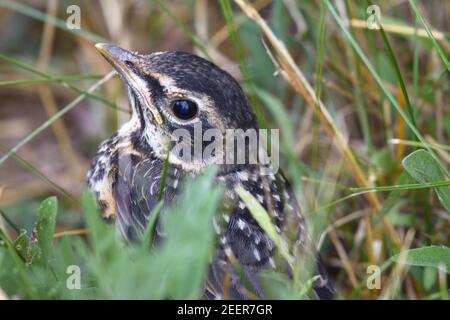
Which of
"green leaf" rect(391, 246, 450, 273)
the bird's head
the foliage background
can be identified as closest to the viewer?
the foliage background

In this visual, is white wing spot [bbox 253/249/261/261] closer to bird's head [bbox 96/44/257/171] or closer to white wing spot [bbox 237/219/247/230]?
white wing spot [bbox 237/219/247/230]

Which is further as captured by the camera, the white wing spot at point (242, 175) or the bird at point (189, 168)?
the white wing spot at point (242, 175)

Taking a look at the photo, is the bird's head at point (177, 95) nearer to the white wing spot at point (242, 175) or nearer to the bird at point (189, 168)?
the bird at point (189, 168)

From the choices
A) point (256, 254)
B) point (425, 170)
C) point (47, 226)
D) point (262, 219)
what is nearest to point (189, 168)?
point (256, 254)

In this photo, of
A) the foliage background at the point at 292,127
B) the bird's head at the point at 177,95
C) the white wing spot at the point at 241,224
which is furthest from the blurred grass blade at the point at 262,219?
the bird's head at the point at 177,95

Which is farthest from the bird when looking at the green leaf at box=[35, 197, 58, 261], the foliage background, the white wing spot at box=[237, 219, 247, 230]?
the green leaf at box=[35, 197, 58, 261]

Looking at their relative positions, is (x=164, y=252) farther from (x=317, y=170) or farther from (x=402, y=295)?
(x=317, y=170)
